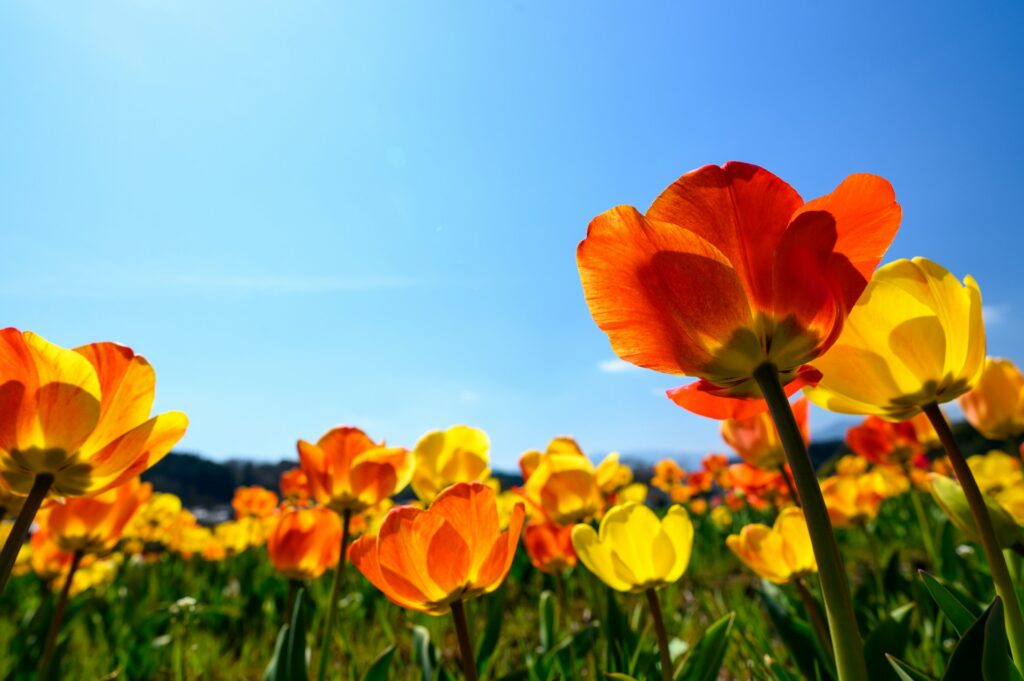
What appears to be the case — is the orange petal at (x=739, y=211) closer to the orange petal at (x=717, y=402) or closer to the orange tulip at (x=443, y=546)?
the orange petal at (x=717, y=402)

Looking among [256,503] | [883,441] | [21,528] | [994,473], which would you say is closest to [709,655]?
[21,528]

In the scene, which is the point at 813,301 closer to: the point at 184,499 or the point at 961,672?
the point at 961,672

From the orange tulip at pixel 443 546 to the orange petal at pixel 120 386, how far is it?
1.20ft

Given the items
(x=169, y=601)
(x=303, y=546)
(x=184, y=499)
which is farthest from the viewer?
(x=184, y=499)

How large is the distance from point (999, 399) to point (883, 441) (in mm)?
538

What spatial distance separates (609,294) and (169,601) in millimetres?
3724

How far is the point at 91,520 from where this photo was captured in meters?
1.44

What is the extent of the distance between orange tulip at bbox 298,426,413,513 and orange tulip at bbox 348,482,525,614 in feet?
1.88

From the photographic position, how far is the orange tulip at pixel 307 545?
1652mm

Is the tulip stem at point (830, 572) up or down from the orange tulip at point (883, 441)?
down

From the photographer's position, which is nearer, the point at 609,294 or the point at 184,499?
the point at 609,294

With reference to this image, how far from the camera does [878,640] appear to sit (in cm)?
103

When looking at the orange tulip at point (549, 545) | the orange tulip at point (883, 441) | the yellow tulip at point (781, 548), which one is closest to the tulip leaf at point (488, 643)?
the orange tulip at point (549, 545)

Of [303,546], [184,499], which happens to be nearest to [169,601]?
[303,546]
